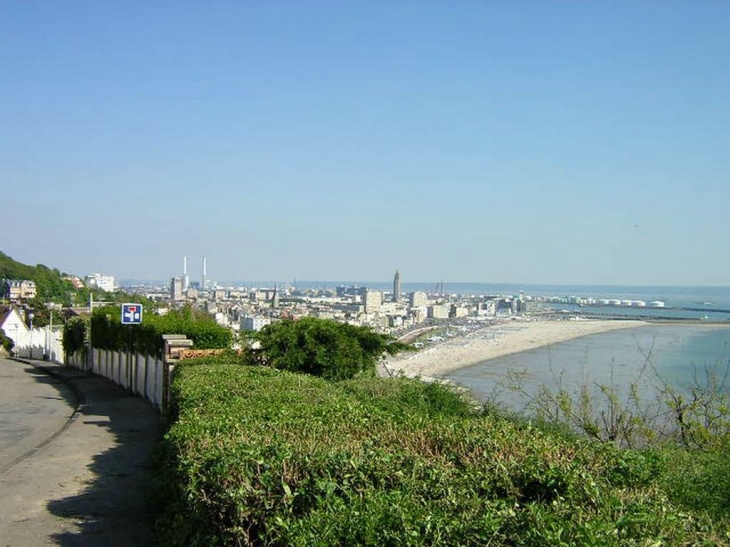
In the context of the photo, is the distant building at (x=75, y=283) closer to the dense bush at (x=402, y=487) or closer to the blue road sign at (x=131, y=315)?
the blue road sign at (x=131, y=315)

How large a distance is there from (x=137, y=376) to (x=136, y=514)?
14184mm

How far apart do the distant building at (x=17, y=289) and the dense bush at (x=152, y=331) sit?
66824 mm

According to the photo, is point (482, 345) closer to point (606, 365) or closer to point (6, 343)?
point (606, 365)

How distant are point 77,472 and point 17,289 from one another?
308ft

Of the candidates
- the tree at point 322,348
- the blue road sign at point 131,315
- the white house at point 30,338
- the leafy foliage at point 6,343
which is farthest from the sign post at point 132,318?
the leafy foliage at point 6,343

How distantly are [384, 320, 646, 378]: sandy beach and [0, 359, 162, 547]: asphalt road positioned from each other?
18.0 metres

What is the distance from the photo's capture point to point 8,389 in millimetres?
25094

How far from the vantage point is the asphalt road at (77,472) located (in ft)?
25.5

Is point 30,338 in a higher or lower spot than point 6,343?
higher

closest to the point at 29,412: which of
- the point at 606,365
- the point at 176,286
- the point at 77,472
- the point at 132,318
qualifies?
the point at 132,318

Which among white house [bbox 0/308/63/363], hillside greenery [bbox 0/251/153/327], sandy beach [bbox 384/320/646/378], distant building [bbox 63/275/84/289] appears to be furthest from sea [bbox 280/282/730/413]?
distant building [bbox 63/275/84/289]

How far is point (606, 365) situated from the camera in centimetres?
4188

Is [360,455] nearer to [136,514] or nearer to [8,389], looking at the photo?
[136,514]

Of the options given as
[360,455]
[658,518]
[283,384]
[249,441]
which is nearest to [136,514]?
[283,384]
